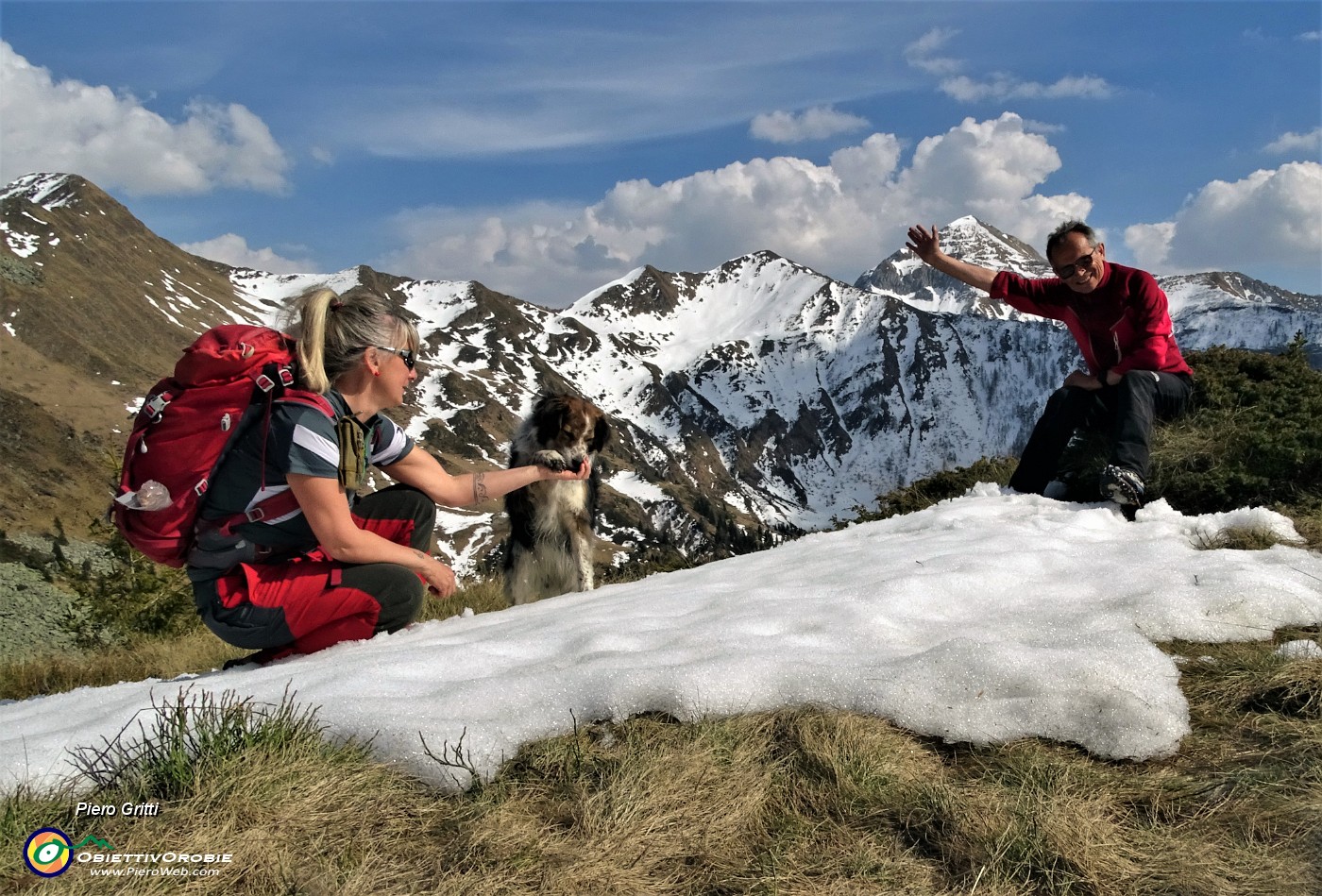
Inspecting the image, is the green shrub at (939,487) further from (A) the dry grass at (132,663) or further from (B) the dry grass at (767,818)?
(B) the dry grass at (767,818)

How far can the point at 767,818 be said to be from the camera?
9.71 ft

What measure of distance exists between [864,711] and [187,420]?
13.6 ft

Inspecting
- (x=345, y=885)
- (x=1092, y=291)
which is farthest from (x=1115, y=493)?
(x=345, y=885)

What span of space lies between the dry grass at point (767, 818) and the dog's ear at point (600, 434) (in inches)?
210

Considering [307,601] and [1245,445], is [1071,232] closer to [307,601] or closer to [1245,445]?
[1245,445]

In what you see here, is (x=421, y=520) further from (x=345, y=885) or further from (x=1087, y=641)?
(x=1087, y=641)

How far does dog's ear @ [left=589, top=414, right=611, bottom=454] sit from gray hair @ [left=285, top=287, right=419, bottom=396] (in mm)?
3131

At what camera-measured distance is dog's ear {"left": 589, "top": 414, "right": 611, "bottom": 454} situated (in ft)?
28.2

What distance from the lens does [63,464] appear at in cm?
9819

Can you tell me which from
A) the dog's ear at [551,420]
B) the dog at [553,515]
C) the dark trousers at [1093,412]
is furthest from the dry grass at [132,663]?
the dark trousers at [1093,412]

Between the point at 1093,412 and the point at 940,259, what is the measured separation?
2.46m

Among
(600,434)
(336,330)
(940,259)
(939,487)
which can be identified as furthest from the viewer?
(939,487)

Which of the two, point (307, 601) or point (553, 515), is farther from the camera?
point (553, 515)

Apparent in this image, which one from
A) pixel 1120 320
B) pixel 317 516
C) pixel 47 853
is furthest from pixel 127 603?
pixel 1120 320
